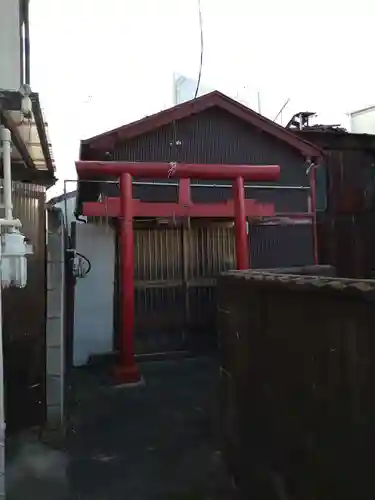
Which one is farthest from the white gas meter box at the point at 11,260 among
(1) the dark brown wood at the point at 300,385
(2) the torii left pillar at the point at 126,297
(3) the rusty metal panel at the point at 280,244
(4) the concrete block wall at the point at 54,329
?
(3) the rusty metal panel at the point at 280,244

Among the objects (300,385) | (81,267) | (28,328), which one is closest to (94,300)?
(81,267)

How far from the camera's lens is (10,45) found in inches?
190

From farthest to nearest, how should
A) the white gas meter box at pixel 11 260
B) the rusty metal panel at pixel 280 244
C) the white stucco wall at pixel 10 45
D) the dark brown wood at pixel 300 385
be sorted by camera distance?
the rusty metal panel at pixel 280 244 < the white stucco wall at pixel 10 45 < the white gas meter box at pixel 11 260 < the dark brown wood at pixel 300 385

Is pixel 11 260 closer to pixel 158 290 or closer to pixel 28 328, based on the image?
pixel 28 328

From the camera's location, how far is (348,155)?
38.7ft

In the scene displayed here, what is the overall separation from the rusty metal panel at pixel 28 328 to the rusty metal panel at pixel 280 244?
17.1 feet

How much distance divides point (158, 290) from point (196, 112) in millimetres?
3685

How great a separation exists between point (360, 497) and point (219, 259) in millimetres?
7425

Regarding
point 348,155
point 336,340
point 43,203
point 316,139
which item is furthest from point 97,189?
point 336,340

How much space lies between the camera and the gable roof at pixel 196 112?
8.59m

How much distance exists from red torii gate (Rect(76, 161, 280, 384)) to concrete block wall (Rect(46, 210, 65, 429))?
193 centimetres

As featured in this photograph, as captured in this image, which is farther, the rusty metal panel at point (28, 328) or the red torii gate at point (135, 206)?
the red torii gate at point (135, 206)

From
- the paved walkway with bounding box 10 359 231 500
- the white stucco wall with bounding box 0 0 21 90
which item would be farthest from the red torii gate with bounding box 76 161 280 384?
the white stucco wall with bounding box 0 0 21 90

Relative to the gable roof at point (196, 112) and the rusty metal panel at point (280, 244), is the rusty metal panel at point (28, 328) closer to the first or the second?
the gable roof at point (196, 112)
